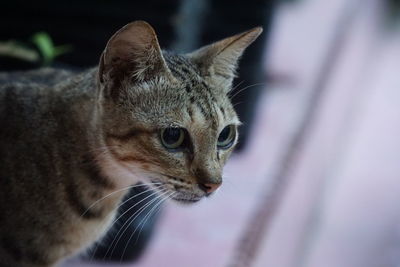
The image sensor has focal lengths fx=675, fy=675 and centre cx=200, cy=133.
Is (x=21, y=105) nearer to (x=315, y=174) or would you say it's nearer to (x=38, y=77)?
(x=38, y=77)

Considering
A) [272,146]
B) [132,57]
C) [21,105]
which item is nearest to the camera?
[132,57]

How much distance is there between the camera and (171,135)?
4.46 feet

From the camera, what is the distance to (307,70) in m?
3.50

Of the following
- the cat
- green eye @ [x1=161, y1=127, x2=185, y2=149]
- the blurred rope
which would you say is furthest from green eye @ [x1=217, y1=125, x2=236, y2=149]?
the blurred rope

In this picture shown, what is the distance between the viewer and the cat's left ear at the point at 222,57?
4.71 feet

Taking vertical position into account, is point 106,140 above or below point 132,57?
below

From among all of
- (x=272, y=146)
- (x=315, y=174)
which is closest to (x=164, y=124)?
(x=315, y=174)

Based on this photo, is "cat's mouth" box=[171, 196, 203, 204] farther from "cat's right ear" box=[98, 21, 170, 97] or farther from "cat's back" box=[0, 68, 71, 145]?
"cat's back" box=[0, 68, 71, 145]

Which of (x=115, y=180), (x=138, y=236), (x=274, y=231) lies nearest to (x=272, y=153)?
(x=274, y=231)

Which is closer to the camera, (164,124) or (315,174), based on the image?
(164,124)

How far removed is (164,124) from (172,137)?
1.2 inches

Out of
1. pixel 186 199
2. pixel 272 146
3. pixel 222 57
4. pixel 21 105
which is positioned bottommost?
pixel 272 146

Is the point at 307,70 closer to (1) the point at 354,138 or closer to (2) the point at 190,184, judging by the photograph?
(1) the point at 354,138

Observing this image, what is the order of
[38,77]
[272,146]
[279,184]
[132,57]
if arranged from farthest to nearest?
[272,146] < [279,184] < [38,77] < [132,57]
